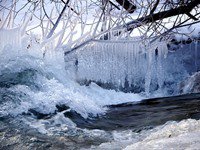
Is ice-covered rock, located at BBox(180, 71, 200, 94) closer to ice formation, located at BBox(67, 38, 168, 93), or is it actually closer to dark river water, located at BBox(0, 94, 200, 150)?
ice formation, located at BBox(67, 38, 168, 93)

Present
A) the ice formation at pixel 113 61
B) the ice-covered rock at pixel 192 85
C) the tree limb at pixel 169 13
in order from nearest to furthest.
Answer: the tree limb at pixel 169 13
the ice formation at pixel 113 61
the ice-covered rock at pixel 192 85

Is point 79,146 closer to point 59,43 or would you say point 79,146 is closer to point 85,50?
point 59,43

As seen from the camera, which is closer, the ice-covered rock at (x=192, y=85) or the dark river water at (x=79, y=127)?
the dark river water at (x=79, y=127)

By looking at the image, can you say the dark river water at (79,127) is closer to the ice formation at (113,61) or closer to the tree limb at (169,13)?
the tree limb at (169,13)

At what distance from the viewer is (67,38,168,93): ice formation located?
20.4 ft

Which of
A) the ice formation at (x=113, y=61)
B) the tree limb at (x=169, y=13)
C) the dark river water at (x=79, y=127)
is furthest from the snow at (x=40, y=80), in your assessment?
the tree limb at (x=169, y=13)

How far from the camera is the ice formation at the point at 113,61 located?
6227 millimetres

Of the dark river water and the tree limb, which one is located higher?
the tree limb

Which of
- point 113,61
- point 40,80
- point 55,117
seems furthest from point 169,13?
point 113,61

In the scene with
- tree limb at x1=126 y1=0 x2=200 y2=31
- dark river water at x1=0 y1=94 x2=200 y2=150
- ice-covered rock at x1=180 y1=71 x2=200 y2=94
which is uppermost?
tree limb at x1=126 y1=0 x2=200 y2=31

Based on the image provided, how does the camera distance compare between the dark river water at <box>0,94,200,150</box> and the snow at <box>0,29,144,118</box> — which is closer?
the dark river water at <box>0,94,200,150</box>

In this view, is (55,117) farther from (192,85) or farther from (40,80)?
(192,85)

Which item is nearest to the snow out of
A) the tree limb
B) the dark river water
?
the dark river water

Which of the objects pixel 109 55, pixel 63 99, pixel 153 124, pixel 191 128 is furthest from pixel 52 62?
pixel 191 128
